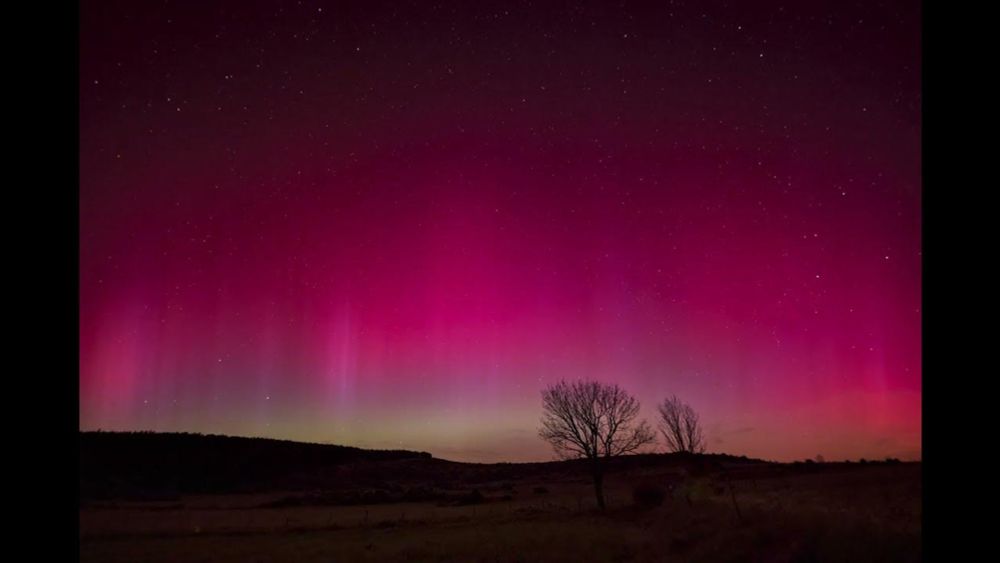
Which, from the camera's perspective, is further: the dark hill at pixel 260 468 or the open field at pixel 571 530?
the dark hill at pixel 260 468

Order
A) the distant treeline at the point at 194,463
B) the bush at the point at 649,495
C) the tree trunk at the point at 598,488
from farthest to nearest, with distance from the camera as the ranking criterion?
the distant treeline at the point at 194,463
the tree trunk at the point at 598,488
the bush at the point at 649,495

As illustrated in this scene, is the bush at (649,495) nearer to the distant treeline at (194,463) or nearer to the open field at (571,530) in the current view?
the open field at (571,530)

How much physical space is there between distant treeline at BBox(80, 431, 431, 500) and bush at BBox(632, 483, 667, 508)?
3157 cm

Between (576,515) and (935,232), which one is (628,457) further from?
(935,232)

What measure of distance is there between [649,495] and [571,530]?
9829 mm

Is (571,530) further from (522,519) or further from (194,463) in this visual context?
(194,463)

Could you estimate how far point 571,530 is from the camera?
2217cm

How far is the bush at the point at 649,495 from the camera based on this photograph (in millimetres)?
30181

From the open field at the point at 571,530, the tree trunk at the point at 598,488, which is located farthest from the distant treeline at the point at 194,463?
the tree trunk at the point at 598,488

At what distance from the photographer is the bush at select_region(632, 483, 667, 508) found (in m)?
30.2

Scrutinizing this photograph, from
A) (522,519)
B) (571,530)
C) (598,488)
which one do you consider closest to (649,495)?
(598,488)

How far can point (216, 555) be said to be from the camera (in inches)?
789

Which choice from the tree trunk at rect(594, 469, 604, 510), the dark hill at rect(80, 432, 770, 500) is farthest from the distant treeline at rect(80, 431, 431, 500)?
the tree trunk at rect(594, 469, 604, 510)

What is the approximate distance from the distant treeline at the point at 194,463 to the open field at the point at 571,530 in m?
17.5
